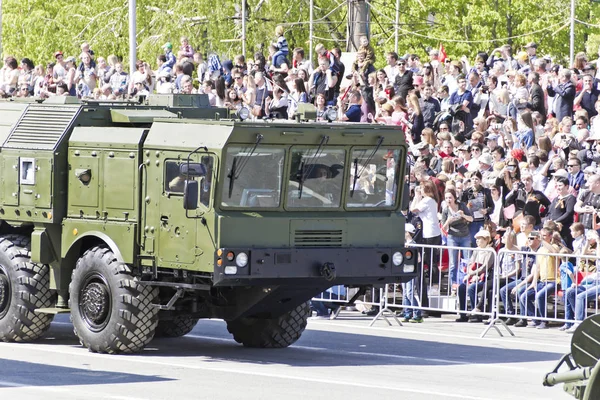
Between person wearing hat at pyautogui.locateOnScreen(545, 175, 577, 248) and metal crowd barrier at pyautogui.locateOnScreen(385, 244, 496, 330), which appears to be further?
person wearing hat at pyautogui.locateOnScreen(545, 175, 577, 248)

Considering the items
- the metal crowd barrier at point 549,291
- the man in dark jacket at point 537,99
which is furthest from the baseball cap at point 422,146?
the metal crowd barrier at point 549,291

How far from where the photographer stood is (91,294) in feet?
52.9

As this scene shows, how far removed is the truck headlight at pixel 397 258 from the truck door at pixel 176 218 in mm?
2304

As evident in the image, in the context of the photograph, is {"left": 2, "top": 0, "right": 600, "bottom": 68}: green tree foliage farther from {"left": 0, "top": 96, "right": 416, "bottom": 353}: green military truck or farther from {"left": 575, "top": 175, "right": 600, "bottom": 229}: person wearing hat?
{"left": 0, "top": 96, "right": 416, "bottom": 353}: green military truck

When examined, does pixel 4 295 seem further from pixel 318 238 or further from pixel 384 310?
pixel 384 310

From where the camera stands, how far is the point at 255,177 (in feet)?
50.9

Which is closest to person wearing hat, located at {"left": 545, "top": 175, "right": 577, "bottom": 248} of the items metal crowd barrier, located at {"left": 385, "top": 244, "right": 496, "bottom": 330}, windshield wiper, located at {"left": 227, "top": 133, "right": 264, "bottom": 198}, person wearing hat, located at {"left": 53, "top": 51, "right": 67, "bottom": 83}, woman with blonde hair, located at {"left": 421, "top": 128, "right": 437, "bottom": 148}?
metal crowd barrier, located at {"left": 385, "top": 244, "right": 496, "bottom": 330}

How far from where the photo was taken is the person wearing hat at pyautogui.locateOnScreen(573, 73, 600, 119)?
23.5 metres

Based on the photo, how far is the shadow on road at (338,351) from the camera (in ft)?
52.5

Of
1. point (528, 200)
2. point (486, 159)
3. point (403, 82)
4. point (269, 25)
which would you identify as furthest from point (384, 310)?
point (269, 25)

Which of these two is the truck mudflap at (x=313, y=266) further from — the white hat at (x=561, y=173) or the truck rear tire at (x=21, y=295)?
the white hat at (x=561, y=173)

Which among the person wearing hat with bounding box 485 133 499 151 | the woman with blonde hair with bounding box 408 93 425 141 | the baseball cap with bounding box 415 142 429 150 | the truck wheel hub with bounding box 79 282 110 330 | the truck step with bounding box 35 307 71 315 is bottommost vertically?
the truck step with bounding box 35 307 71 315

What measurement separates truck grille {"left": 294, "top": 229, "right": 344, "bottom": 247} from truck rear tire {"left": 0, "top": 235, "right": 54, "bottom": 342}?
3378mm

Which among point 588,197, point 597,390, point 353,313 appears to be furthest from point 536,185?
point 597,390
